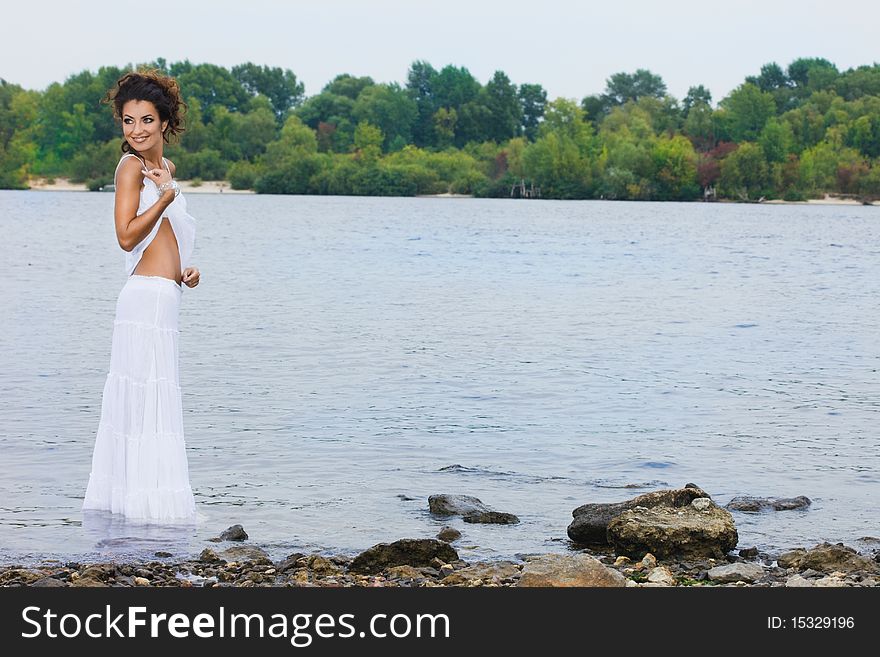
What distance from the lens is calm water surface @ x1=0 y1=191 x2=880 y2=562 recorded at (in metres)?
12.5

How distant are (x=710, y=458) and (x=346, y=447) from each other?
4.15m

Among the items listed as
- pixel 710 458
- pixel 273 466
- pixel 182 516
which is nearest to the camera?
pixel 182 516

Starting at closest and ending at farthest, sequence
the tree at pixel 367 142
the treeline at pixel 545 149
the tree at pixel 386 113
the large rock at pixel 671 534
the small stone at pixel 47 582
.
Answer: the small stone at pixel 47 582 < the large rock at pixel 671 534 < the treeline at pixel 545 149 < the tree at pixel 367 142 < the tree at pixel 386 113

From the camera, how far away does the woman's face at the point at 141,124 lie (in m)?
9.38

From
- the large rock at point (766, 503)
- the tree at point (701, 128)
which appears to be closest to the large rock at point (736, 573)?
the large rock at point (766, 503)

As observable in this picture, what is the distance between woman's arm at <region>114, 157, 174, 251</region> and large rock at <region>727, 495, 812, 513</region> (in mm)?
6394

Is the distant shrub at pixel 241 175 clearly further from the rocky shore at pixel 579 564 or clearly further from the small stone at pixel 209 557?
the small stone at pixel 209 557

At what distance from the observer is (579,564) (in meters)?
9.01

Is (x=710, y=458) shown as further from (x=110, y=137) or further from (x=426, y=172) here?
(x=110, y=137)

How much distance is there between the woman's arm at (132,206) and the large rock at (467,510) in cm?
441

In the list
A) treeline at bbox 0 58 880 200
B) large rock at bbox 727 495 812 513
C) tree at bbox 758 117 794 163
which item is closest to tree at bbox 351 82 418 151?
treeline at bbox 0 58 880 200

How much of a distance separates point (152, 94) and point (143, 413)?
2.22m

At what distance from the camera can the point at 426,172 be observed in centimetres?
17275
